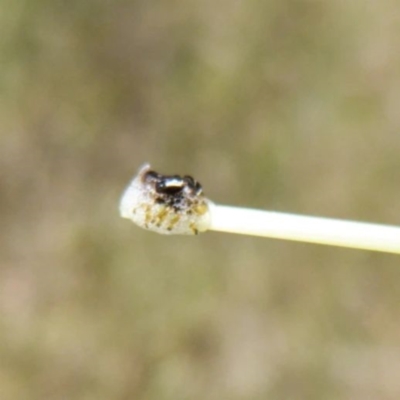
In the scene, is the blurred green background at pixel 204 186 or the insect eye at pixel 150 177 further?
the blurred green background at pixel 204 186

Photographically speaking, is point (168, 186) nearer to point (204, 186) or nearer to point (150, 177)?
point (150, 177)

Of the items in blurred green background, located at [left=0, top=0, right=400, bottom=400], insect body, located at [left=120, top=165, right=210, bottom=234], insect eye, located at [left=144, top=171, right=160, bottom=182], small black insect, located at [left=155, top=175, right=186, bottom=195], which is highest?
blurred green background, located at [left=0, top=0, right=400, bottom=400]

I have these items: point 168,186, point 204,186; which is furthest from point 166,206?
point 204,186

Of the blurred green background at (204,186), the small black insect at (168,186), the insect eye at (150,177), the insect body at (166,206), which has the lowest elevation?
the insect body at (166,206)

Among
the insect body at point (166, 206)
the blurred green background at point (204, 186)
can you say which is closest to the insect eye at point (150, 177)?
the insect body at point (166, 206)

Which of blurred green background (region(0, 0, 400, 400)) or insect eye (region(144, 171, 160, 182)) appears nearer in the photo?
insect eye (region(144, 171, 160, 182))

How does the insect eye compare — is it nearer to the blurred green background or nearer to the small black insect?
the small black insect

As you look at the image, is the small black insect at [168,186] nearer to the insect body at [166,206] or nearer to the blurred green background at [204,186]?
the insect body at [166,206]

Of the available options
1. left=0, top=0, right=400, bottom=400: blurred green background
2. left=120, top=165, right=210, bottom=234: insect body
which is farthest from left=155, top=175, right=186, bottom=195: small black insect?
left=0, top=0, right=400, bottom=400: blurred green background

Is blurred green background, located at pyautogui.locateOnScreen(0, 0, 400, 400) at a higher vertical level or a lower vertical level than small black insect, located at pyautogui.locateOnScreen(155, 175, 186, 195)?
higher
